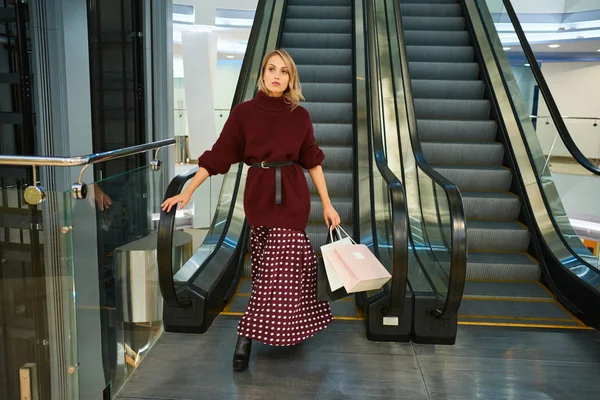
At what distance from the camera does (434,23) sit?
27.8ft

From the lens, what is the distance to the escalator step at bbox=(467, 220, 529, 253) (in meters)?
5.11

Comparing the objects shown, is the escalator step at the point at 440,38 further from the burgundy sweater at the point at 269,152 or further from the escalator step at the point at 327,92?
the burgundy sweater at the point at 269,152

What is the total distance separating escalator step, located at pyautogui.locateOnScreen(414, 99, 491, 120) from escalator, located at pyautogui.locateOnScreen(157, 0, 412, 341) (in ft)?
2.82

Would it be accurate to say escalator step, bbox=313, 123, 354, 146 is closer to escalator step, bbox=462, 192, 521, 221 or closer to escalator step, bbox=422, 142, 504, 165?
escalator step, bbox=422, 142, 504, 165

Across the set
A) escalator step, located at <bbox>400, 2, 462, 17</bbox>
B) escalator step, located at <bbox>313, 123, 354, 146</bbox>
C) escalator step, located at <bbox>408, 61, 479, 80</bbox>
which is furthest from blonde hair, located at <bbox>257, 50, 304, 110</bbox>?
escalator step, located at <bbox>400, 2, 462, 17</bbox>

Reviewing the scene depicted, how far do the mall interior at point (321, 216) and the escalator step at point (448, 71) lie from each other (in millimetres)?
29

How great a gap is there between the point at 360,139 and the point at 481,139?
167 cm

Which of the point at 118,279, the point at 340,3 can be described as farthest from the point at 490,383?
the point at 340,3

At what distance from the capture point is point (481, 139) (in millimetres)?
6387

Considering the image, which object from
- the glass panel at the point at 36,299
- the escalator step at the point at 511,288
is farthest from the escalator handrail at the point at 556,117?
the glass panel at the point at 36,299

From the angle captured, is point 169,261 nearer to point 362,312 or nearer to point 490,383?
point 362,312

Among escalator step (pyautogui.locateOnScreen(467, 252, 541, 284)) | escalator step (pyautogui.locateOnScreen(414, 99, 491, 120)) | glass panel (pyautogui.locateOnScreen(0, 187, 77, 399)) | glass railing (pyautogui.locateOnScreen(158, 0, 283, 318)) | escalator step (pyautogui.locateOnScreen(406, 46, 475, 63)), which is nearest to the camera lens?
glass panel (pyautogui.locateOnScreen(0, 187, 77, 399))

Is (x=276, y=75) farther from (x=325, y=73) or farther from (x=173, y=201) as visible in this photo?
(x=325, y=73)

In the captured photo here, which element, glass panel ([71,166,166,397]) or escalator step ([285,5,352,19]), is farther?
escalator step ([285,5,352,19])
